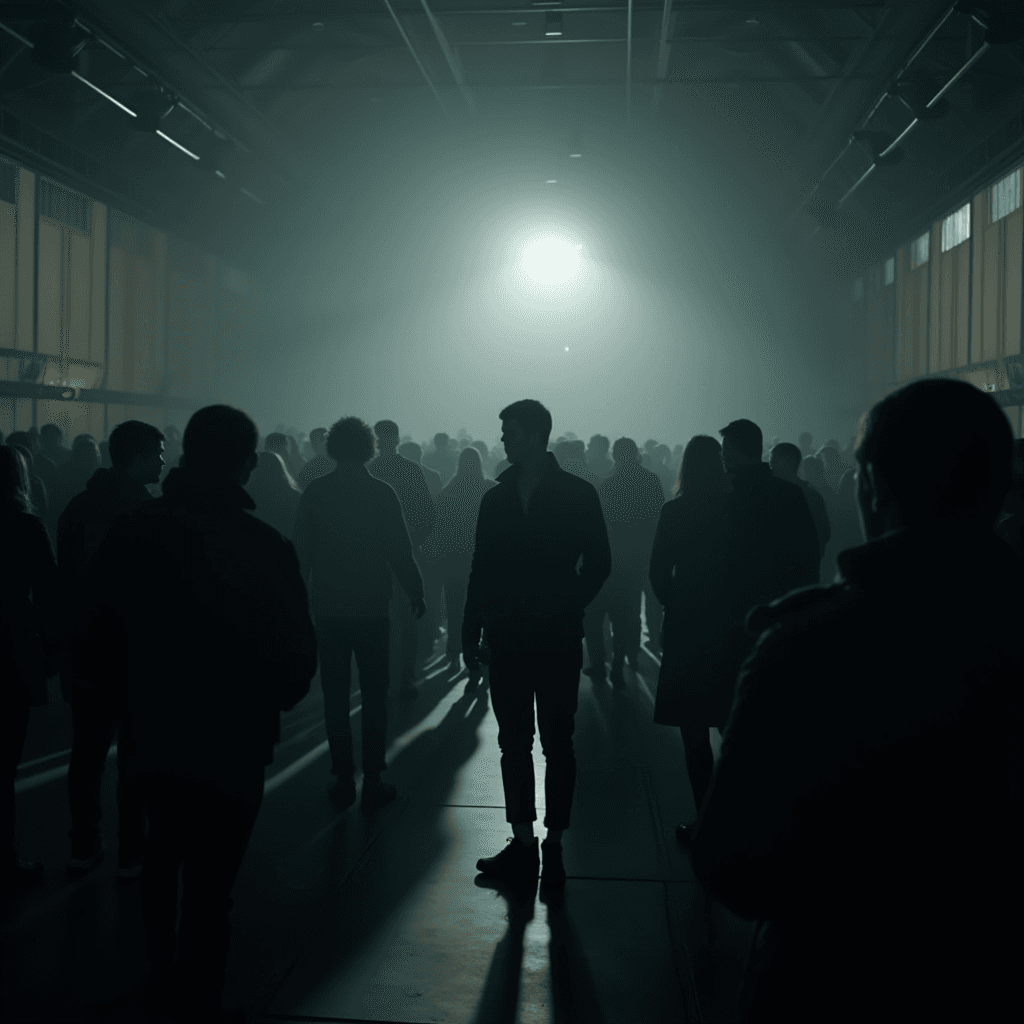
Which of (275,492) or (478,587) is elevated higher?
(275,492)

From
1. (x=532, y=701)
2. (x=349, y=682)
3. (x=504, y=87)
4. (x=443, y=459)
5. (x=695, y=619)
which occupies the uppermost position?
(x=504, y=87)

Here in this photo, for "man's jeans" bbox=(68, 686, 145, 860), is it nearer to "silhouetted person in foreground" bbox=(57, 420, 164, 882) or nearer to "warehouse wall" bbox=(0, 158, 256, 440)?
"silhouetted person in foreground" bbox=(57, 420, 164, 882)

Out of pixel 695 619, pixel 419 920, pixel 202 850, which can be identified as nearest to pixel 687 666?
pixel 695 619

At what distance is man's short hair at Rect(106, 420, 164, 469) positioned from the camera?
3.91 metres

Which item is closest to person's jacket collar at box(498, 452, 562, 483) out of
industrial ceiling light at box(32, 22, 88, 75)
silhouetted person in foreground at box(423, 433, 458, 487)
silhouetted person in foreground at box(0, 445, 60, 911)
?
silhouetted person in foreground at box(0, 445, 60, 911)

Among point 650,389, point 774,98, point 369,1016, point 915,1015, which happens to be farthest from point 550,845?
point 650,389

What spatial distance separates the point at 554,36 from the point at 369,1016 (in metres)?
12.5

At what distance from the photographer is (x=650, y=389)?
30938mm

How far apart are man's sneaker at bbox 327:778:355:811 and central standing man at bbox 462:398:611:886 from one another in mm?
1060

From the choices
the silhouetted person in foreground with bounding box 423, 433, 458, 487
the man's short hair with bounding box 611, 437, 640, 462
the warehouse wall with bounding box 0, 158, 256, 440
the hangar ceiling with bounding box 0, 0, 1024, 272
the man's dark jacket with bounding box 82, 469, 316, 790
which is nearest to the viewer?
the man's dark jacket with bounding box 82, 469, 316, 790

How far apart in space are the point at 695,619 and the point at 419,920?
1.54 meters

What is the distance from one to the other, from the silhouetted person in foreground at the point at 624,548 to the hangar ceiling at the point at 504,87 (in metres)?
5.65

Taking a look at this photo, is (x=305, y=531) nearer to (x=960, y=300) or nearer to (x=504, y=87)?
(x=504, y=87)

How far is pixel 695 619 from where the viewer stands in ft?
13.0
